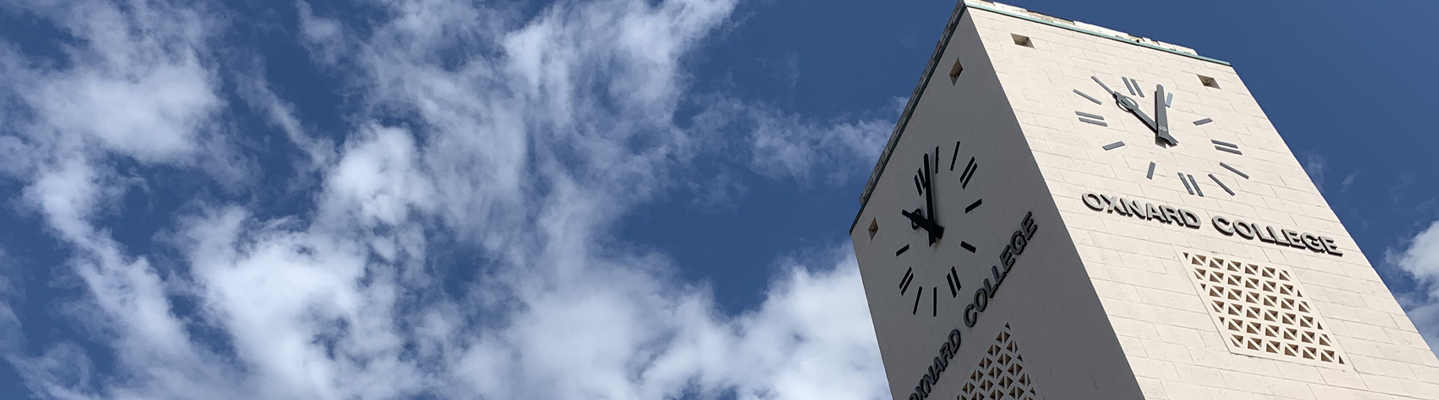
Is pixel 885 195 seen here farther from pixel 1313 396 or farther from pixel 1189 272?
pixel 1313 396

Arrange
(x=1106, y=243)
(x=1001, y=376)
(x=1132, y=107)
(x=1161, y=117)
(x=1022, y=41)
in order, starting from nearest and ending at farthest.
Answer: (x=1106, y=243) < (x=1001, y=376) < (x=1161, y=117) < (x=1132, y=107) < (x=1022, y=41)

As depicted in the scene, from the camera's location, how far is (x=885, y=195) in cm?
2545

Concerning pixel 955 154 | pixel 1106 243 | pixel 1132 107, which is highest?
pixel 1132 107

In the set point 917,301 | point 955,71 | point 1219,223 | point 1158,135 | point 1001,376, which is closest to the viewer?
point 1219,223

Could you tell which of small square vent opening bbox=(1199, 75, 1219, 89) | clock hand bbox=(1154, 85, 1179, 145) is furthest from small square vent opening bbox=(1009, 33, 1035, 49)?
small square vent opening bbox=(1199, 75, 1219, 89)

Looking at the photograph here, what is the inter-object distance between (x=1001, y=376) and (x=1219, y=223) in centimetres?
444

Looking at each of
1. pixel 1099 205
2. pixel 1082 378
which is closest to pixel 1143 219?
pixel 1099 205

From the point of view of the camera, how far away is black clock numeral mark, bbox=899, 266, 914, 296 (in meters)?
22.9

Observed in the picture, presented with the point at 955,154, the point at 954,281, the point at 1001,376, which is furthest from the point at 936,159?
the point at 1001,376

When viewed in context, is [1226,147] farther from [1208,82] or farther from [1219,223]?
[1219,223]

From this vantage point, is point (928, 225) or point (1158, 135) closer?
point (1158, 135)

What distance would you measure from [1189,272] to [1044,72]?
19.0 feet

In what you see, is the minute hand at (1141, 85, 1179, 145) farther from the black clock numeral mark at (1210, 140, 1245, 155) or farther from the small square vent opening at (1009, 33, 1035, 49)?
the small square vent opening at (1009, 33, 1035, 49)

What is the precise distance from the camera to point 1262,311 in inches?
658
